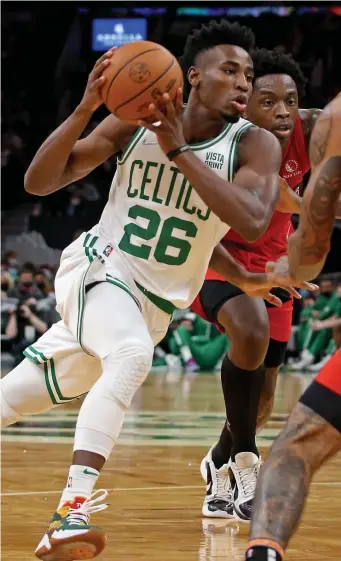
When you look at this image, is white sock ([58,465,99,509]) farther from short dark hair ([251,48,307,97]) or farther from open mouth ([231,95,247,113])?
short dark hair ([251,48,307,97])

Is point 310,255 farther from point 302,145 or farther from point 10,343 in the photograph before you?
point 10,343

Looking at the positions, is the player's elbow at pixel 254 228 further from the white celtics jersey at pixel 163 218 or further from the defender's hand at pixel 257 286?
the defender's hand at pixel 257 286

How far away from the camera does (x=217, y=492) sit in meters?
5.52

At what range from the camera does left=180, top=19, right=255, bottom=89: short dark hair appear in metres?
4.66

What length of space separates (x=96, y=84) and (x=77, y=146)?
38cm

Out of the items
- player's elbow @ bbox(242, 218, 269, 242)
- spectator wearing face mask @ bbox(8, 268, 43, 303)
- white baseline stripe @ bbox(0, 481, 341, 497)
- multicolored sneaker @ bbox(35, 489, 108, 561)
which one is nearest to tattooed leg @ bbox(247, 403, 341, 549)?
multicolored sneaker @ bbox(35, 489, 108, 561)

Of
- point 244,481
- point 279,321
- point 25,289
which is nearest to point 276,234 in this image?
point 279,321

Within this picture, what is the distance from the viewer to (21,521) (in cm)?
488

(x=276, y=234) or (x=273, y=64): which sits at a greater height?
(x=273, y=64)

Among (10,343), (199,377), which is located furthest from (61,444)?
(10,343)

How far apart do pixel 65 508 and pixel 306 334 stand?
14537 millimetres

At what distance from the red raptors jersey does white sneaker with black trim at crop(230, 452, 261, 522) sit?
2.99ft

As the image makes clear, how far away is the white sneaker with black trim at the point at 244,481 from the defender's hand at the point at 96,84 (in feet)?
6.77

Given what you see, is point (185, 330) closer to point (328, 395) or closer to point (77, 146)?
point (77, 146)
